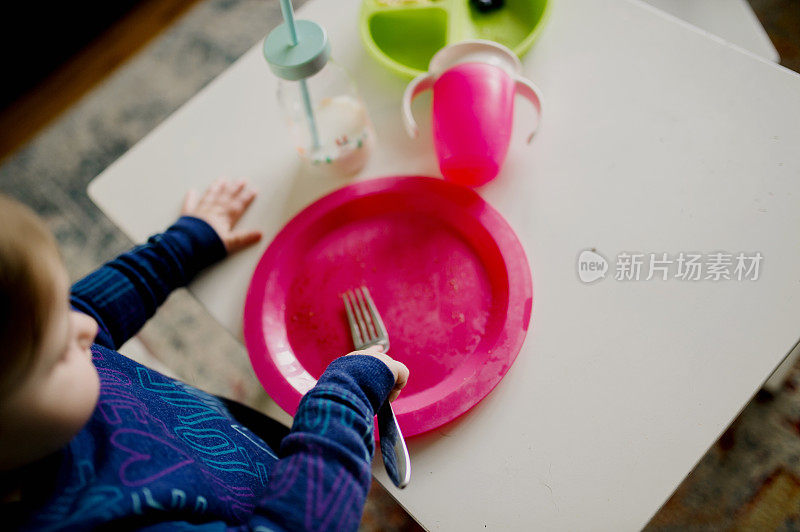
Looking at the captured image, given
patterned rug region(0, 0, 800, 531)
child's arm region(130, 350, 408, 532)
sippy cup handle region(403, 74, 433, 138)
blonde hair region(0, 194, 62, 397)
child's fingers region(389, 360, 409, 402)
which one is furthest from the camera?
patterned rug region(0, 0, 800, 531)

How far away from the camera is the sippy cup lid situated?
65cm

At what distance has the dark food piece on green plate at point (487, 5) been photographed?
856 mm

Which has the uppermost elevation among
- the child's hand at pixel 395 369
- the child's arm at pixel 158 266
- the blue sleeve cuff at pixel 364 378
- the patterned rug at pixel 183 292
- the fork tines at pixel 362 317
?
the blue sleeve cuff at pixel 364 378

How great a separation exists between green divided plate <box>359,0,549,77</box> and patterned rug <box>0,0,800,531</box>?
630mm

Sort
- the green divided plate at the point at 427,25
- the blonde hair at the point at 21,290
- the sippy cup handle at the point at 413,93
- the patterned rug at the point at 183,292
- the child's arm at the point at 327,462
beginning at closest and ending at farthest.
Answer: the blonde hair at the point at 21,290
the child's arm at the point at 327,462
the sippy cup handle at the point at 413,93
the green divided plate at the point at 427,25
the patterned rug at the point at 183,292

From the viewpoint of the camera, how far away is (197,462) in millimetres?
559

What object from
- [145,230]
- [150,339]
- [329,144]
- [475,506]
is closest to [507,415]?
[475,506]

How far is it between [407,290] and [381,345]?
0.27 feet

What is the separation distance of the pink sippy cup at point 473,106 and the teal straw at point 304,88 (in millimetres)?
128

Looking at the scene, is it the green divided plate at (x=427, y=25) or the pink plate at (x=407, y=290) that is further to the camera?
the green divided plate at (x=427, y=25)

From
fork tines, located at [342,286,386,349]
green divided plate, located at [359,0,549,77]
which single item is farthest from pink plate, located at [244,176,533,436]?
green divided plate, located at [359,0,549,77]

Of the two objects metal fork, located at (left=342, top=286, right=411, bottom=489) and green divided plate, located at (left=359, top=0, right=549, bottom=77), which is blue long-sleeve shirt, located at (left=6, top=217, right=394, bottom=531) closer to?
metal fork, located at (left=342, top=286, right=411, bottom=489)

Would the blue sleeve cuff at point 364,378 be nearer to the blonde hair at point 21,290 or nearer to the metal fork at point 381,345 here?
the metal fork at point 381,345

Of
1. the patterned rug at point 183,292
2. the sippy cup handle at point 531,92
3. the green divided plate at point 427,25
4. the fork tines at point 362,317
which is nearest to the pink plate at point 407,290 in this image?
the fork tines at point 362,317
